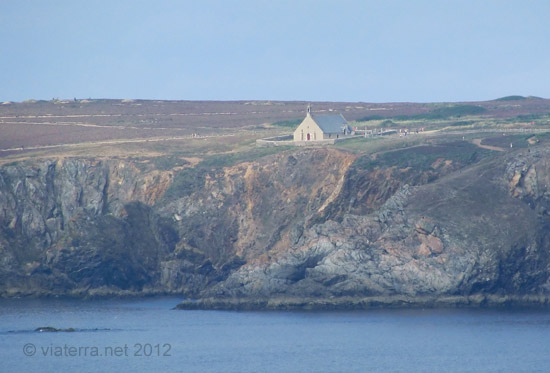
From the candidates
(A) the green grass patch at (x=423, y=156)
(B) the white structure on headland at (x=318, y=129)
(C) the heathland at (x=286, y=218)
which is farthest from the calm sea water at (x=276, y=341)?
(B) the white structure on headland at (x=318, y=129)

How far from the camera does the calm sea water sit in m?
70.1

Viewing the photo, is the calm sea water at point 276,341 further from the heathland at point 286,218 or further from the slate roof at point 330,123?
the slate roof at point 330,123

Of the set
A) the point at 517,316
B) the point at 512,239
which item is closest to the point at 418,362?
the point at 517,316

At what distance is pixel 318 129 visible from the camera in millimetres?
113000

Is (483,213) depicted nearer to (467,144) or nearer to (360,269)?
(360,269)

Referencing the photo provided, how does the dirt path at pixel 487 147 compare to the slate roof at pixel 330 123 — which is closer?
Answer: the dirt path at pixel 487 147

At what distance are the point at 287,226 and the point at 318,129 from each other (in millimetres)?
16720

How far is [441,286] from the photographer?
85.8 meters

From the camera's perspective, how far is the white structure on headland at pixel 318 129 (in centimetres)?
11300

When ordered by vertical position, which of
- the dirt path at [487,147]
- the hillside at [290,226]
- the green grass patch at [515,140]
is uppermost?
the green grass patch at [515,140]

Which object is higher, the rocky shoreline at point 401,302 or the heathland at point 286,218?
the heathland at point 286,218

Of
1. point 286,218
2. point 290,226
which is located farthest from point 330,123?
point 290,226

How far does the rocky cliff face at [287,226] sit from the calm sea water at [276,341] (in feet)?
12.0

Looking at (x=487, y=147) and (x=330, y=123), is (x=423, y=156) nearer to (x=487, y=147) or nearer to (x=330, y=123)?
(x=487, y=147)
